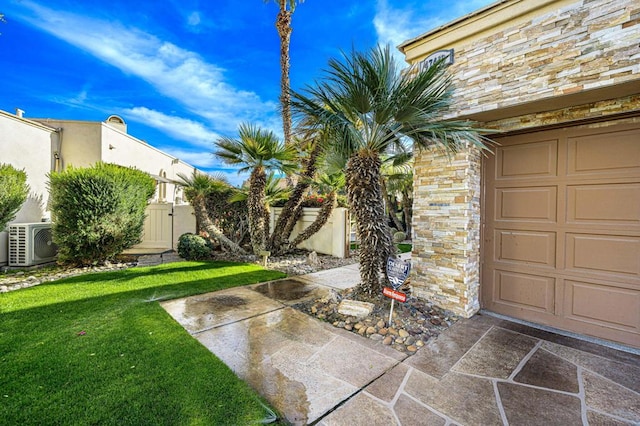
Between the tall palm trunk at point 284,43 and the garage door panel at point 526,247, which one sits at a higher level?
the tall palm trunk at point 284,43

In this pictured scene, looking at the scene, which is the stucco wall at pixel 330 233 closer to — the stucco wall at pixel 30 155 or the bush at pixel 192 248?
the bush at pixel 192 248

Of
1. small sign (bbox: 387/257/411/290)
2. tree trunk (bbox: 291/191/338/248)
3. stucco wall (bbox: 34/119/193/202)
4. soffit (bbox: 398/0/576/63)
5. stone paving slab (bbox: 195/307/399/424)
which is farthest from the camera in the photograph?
stucco wall (bbox: 34/119/193/202)

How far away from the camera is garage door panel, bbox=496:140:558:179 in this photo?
3.62 m

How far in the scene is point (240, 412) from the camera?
202 cm

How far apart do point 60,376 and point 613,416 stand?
4589 mm

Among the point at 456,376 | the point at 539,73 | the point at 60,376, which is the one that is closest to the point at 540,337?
the point at 456,376

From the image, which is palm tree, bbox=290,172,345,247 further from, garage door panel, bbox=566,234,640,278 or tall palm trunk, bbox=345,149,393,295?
garage door panel, bbox=566,234,640,278

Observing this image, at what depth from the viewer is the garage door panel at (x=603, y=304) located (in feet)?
10.2

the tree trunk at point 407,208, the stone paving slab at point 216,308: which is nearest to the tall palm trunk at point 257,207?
the stone paving slab at point 216,308

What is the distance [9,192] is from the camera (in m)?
5.73

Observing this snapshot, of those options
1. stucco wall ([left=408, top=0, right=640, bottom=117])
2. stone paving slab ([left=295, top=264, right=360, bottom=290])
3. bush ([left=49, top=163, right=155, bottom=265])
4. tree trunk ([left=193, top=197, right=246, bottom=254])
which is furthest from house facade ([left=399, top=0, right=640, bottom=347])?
bush ([left=49, top=163, right=155, bottom=265])

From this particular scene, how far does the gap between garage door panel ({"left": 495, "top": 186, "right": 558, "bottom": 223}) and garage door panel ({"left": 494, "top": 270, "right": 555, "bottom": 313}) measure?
0.82m

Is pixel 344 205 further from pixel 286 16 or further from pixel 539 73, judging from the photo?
pixel 286 16

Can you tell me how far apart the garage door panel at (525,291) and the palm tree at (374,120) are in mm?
1731
